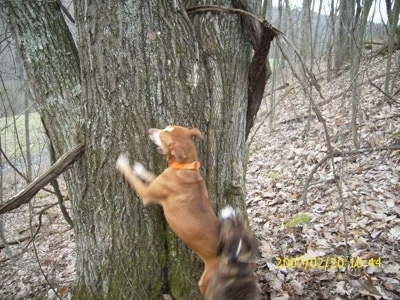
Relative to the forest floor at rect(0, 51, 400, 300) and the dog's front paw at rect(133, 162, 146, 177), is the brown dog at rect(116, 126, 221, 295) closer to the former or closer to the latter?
the dog's front paw at rect(133, 162, 146, 177)

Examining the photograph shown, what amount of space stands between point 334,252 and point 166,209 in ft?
8.05

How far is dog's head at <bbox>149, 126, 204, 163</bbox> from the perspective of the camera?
2883 millimetres

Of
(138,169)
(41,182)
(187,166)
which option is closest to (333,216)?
(187,166)

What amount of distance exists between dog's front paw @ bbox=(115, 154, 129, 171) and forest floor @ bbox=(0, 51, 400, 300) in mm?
1114

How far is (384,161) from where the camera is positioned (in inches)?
255

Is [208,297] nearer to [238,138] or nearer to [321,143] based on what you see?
[238,138]

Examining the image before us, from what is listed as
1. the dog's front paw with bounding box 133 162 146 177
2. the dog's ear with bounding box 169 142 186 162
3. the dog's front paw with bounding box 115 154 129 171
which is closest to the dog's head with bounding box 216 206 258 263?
the dog's ear with bounding box 169 142 186 162

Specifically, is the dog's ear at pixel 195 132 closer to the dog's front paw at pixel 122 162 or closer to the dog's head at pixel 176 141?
the dog's head at pixel 176 141

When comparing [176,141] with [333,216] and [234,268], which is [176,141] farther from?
[333,216]

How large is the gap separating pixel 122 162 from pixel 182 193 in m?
0.63
